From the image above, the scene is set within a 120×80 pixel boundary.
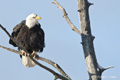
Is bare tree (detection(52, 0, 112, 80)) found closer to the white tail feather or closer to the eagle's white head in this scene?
the eagle's white head

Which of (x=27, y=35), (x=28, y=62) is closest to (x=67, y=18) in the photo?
(x=27, y=35)

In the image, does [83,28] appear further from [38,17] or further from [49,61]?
[38,17]

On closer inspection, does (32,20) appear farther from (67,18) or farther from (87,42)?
(87,42)

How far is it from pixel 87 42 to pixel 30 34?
129 inches

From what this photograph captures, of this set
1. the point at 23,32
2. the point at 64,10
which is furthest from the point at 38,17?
the point at 64,10

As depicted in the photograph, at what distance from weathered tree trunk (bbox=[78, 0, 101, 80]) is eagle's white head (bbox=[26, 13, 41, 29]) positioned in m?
3.07

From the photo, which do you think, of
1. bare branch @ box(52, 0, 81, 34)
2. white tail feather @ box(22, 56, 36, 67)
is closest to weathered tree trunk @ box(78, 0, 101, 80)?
bare branch @ box(52, 0, 81, 34)

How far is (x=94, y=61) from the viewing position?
4.00 metres

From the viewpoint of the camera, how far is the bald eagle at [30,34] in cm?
704

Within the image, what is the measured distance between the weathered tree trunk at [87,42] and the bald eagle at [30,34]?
9.90 feet

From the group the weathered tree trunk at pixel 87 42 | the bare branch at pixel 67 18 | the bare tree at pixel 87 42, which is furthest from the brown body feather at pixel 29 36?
the weathered tree trunk at pixel 87 42

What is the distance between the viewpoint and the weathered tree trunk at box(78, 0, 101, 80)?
3917 mm

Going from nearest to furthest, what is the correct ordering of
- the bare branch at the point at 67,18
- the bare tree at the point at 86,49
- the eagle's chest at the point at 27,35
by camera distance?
the bare tree at the point at 86,49 → the bare branch at the point at 67,18 → the eagle's chest at the point at 27,35

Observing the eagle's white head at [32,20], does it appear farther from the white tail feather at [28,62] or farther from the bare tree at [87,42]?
the bare tree at [87,42]
